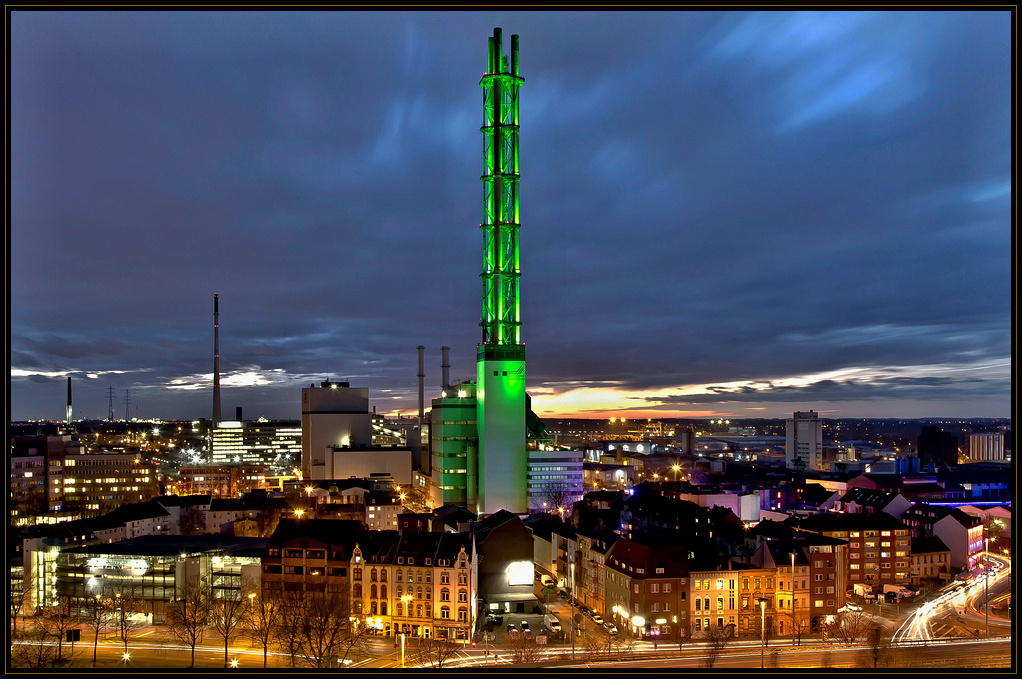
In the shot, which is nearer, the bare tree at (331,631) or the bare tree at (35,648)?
the bare tree at (35,648)

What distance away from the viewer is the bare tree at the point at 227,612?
2755 centimetres

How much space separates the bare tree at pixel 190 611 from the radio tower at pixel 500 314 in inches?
1026

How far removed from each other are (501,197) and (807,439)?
6709cm

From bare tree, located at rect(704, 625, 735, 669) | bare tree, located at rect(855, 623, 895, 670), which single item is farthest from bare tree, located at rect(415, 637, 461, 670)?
bare tree, located at rect(855, 623, 895, 670)

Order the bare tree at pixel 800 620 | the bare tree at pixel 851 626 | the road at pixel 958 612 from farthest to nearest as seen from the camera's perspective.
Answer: the bare tree at pixel 800 620
the road at pixel 958 612
the bare tree at pixel 851 626

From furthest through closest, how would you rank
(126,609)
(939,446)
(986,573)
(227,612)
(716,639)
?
1. (939,446)
2. (986,573)
3. (126,609)
4. (227,612)
5. (716,639)

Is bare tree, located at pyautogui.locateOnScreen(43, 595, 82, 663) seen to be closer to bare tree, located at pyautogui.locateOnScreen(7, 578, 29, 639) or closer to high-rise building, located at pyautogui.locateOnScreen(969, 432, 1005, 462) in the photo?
bare tree, located at pyautogui.locateOnScreen(7, 578, 29, 639)

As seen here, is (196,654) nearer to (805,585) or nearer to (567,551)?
(567,551)

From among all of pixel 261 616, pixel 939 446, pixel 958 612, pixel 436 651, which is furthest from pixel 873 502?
pixel 939 446

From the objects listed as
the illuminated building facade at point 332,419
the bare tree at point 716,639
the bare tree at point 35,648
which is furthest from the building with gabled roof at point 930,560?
the illuminated building facade at point 332,419

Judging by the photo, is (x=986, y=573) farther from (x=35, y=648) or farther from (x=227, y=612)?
(x=35, y=648)

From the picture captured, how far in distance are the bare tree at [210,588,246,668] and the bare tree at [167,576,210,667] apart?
0.32 m

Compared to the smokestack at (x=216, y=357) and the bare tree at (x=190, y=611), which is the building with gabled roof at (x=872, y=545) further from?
the smokestack at (x=216, y=357)

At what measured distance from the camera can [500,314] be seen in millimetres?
55906
